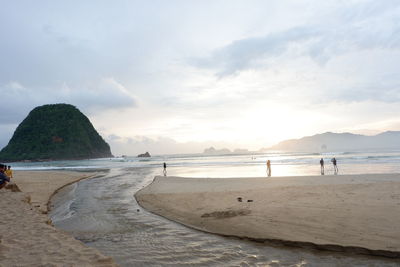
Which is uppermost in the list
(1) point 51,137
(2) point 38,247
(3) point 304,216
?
(1) point 51,137

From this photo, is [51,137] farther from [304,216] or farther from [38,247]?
[304,216]

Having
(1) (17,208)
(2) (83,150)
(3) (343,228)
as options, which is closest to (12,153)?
(2) (83,150)

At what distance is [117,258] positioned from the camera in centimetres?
616

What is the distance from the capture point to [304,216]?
8.88 meters

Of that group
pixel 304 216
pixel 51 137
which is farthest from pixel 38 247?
pixel 51 137

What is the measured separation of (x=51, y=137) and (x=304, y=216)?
15007 centimetres

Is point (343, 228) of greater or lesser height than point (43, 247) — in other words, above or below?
below

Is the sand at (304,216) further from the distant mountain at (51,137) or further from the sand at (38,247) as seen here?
the distant mountain at (51,137)

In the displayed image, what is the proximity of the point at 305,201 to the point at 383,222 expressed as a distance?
3.63 metres

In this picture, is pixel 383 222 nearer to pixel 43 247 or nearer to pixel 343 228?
pixel 343 228

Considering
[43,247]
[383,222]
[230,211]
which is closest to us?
[43,247]

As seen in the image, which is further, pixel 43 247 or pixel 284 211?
pixel 284 211

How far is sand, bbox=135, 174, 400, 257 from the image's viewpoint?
6.68m

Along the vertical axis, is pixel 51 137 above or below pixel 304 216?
above
